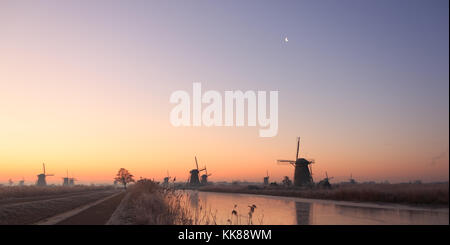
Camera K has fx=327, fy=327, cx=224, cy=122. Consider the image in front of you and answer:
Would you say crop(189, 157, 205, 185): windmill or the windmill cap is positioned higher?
the windmill cap

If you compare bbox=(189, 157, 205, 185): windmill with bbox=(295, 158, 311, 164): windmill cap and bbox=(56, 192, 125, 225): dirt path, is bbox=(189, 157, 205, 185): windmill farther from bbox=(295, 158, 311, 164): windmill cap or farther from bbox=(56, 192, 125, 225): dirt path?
bbox=(56, 192, 125, 225): dirt path

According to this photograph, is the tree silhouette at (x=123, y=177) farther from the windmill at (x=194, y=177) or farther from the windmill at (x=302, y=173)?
the windmill at (x=302, y=173)

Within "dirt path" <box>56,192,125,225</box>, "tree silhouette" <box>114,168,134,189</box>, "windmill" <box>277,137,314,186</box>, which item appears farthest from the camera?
"tree silhouette" <box>114,168,134,189</box>

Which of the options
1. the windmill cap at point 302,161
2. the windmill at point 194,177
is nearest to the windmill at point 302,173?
the windmill cap at point 302,161

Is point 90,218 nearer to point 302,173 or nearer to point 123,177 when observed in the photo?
point 302,173

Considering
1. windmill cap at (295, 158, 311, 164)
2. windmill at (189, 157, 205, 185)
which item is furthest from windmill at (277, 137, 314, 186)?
windmill at (189, 157, 205, 185)

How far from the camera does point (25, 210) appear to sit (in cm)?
1973

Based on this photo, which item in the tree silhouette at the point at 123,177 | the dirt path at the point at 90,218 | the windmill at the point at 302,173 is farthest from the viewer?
the tree silhouette at the point at 123,177

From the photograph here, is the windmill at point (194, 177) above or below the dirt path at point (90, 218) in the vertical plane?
below

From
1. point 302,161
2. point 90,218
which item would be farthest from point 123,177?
point 90,218

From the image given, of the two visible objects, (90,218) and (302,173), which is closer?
(90,218)
